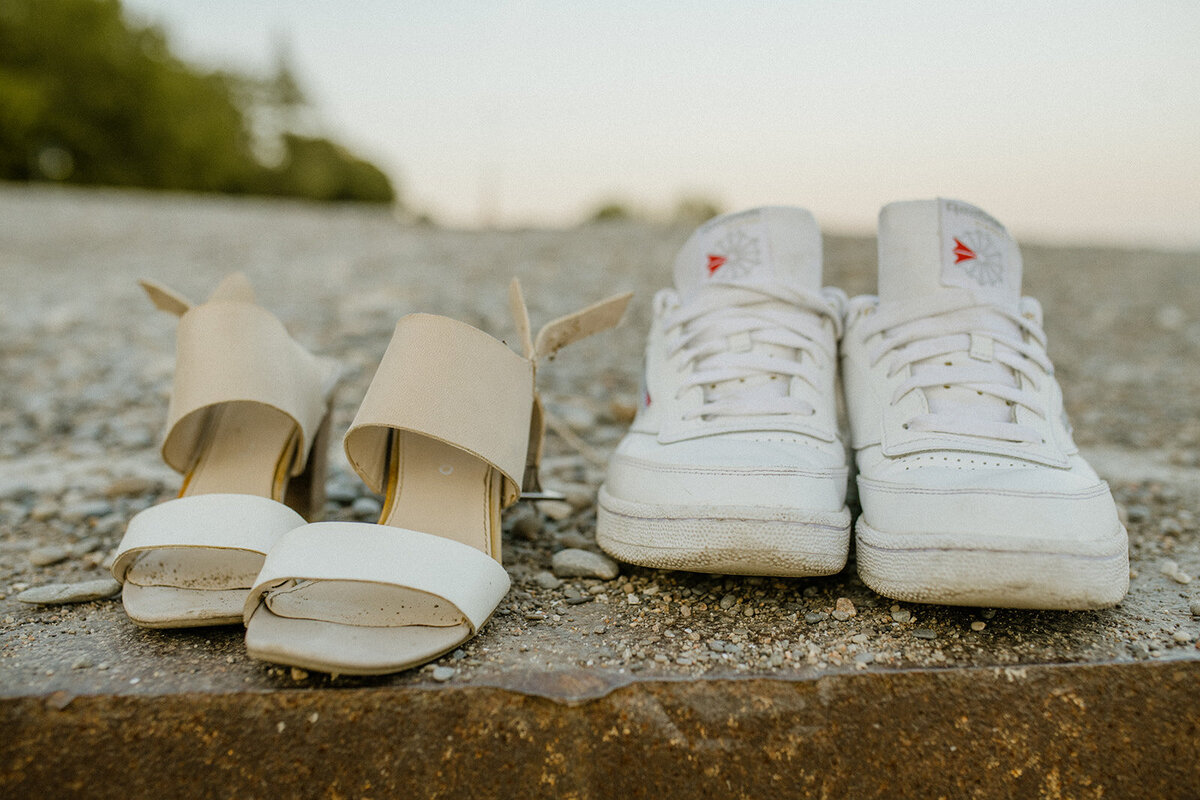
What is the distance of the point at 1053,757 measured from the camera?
1288 mm

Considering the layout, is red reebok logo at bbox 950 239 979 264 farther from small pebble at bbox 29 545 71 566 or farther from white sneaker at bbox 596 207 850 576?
small pebble at bbox 29 545 71 566

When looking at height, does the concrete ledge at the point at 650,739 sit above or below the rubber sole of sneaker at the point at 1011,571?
below

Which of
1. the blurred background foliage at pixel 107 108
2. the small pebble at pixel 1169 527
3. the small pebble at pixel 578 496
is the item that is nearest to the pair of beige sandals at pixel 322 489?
the small pebble at pixel 578 496

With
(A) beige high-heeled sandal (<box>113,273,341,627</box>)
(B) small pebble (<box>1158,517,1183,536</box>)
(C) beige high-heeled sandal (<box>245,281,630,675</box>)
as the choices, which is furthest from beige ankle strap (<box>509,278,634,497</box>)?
(B) small pebble (<box>1158,517,1183,536</box>)

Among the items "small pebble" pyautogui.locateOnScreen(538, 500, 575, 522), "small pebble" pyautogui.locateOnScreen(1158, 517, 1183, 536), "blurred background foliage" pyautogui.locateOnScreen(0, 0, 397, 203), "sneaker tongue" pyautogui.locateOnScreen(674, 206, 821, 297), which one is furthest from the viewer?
"blurred background foliage" pyautogui.locateOnScreen(0, 0, 397, 203)

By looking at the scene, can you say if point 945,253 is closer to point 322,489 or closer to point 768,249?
point 768,249

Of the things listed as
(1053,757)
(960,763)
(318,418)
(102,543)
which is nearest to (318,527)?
(318,418)

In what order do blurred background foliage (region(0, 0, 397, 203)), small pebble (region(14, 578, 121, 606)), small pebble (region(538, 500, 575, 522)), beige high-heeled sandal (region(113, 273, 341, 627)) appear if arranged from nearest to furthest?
beige high-heeled sandal (region(113, 273, 341, 627)), small pebble (region(14, 578, 121, 606)), small pebble (region(538, 500, 575, 522)), blurred background foliage (region(0, 0, 397, 203))

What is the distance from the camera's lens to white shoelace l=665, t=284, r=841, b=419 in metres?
1.76

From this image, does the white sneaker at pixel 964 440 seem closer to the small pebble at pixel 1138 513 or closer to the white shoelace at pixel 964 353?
the white shoelace at pixel 964 353

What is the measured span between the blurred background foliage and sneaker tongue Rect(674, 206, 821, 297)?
930 inches

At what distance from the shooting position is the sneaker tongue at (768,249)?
1919mm

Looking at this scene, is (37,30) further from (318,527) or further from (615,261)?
(318,527)

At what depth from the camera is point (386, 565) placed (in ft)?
4.13
